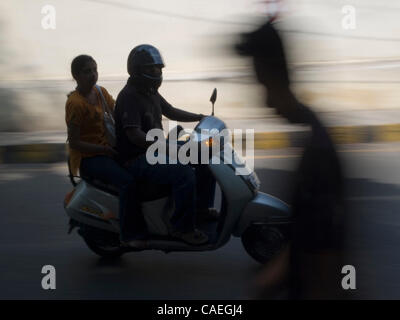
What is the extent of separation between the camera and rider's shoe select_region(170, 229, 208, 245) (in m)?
4.46

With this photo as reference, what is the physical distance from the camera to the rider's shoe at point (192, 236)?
446 centimetres

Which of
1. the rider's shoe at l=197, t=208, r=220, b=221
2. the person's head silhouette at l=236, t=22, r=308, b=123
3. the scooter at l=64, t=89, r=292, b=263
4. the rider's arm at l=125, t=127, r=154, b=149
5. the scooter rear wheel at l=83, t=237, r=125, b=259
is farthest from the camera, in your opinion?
the scooter rear wheel at l=83, t=237, r=125, b=259

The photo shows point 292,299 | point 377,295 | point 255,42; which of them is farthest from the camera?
point 377,295

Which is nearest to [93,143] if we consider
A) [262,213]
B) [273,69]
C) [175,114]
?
[175,114]

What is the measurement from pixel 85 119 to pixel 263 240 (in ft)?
4.06

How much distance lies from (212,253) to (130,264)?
1.74ft

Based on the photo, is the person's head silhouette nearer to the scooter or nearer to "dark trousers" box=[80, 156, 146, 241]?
the scooter

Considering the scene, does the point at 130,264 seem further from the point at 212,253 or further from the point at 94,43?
the point at 94,43

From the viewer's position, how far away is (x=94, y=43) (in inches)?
527

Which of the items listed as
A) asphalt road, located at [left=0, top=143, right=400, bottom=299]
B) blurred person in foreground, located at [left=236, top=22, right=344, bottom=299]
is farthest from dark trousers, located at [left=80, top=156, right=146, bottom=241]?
blurred person in foreground, located at [left=236, top=22, right=344, bottom=299]

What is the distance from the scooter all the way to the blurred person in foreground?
1.62m

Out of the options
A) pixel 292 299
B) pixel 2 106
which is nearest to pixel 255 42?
pixel 292 299

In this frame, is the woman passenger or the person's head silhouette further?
the woman passenger

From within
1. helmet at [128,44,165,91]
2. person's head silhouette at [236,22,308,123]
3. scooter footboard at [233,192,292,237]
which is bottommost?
person's head silhouette at [236,22,308,123]
